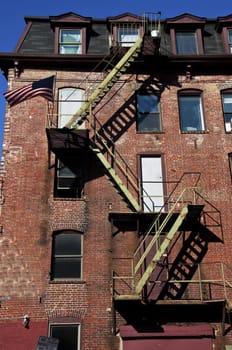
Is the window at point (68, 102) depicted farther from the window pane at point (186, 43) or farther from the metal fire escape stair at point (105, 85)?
the window pane at point (186, 43)

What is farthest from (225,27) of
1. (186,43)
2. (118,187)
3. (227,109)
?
(118,187)

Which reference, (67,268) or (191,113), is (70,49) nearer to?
(191,113)

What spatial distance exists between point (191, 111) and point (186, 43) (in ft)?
12.7

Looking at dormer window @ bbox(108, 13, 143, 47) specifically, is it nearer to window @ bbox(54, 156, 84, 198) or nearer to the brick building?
the brick building

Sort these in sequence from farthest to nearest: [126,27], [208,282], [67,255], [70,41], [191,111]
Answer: [126,27]
[70,41]
[191,111]
[67,255]
[208,282]

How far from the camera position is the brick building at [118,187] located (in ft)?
50.8

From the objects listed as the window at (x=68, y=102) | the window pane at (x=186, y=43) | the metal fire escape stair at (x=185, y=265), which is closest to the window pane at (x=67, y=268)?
the metal fire escape stair at (x=185, y=265)

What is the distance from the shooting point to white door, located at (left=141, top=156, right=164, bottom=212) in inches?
693

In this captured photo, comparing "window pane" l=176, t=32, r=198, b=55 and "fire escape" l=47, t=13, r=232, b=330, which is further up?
"window pane" l=176, t=32, r=198, b=55

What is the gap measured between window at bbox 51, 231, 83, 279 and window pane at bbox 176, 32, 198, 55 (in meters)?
10.3

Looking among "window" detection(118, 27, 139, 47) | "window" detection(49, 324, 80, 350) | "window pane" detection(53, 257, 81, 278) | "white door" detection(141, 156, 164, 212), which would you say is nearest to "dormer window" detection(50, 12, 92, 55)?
"window" detection(118, 27, 139, 47)

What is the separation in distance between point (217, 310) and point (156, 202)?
475 cm

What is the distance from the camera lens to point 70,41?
20.8m

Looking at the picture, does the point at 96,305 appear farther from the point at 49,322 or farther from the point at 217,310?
the point at 217,310
